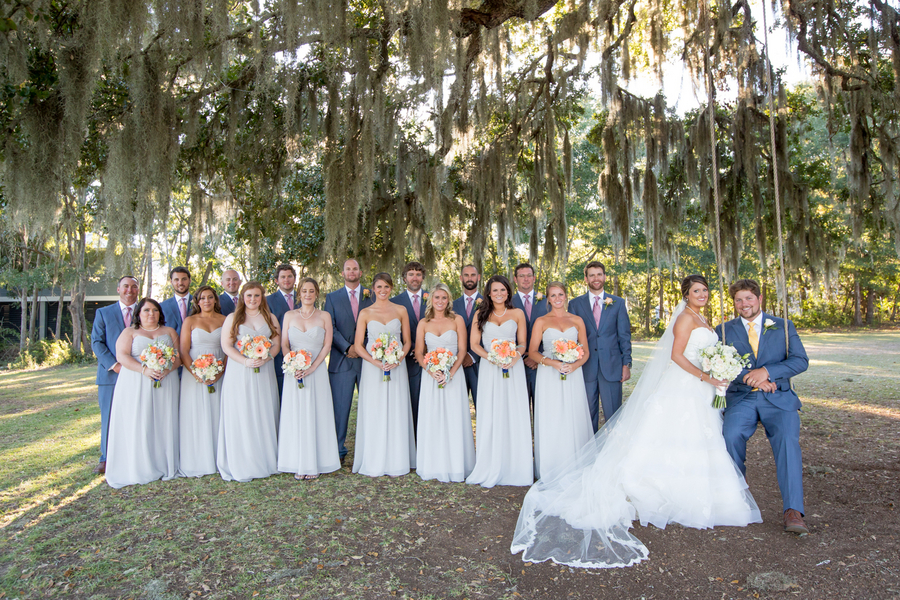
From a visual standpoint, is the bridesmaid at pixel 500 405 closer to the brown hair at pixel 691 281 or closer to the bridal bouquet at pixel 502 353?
the bridal bouquet at pixel 502 353

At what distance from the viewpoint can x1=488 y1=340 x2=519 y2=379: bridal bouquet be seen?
500 centimetres

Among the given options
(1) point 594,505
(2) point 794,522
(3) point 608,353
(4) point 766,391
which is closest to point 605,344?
(3) point 608,353

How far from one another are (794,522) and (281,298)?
16.4 feet

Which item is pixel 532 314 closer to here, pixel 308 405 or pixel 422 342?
pixel 422 342

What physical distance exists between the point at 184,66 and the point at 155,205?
1450 mm

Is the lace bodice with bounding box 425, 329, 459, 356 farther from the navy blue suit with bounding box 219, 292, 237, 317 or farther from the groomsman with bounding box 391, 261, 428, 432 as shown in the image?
the navy blue suit with bounding box 219, 292, 237, 317

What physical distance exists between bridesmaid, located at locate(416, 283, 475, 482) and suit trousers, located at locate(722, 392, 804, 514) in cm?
219

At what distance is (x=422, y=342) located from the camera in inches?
213

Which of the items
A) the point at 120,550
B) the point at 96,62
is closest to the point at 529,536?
the point at 120,550

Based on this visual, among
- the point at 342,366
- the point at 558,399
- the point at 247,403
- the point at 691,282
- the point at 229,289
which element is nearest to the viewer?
the point at 691,282

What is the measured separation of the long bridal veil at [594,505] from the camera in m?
3.44

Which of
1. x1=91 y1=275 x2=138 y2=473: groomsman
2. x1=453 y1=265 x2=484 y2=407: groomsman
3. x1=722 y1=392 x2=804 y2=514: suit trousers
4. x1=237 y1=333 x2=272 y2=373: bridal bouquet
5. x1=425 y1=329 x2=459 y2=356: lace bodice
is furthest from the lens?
x1=453 y1=265 x2=484 y2=407: groomsman

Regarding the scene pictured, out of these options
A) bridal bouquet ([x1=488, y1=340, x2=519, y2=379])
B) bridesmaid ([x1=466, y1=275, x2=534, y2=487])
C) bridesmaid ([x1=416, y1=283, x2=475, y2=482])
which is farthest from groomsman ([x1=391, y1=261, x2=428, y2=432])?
bridal bouquet ([x1=488, y1=340, x2=519, y2=379])

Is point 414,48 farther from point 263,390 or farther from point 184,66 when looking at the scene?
point 263,390
